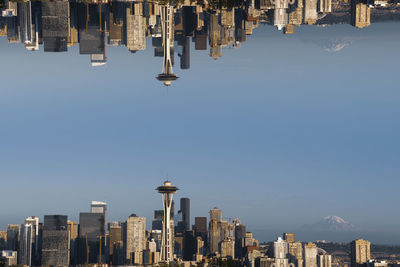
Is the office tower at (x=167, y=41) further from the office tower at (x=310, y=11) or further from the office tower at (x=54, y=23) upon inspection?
the office tower at (x=310, y=11)

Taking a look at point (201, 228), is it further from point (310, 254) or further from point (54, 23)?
point (54, 23)

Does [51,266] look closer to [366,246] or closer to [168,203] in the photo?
[168,203]

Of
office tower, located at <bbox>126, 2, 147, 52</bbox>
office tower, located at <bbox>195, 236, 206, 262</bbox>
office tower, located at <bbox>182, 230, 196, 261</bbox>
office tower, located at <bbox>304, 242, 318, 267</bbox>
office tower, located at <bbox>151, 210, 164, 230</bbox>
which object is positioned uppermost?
office tower, located at <bbox>126, 2, 147, 52</bbox>

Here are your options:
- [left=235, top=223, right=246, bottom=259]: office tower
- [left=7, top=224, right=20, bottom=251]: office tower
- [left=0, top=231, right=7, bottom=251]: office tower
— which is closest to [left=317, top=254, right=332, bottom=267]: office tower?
[left=235, top=223, right=246, bottom=259]: office tower

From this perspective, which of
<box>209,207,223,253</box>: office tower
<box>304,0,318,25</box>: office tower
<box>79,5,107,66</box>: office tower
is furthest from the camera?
<box>79,5,107,66</box>: office tower

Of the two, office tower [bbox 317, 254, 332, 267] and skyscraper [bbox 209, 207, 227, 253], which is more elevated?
skyscraper [bbox 209, 207, 227, 253]

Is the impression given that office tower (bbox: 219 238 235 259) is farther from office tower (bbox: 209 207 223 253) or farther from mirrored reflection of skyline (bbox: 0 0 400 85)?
mirrored reflection of skyline (bbox: 0 0 400 85)

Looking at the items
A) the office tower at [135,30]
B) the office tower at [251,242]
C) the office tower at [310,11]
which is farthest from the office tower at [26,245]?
the office tower at [310,11]
